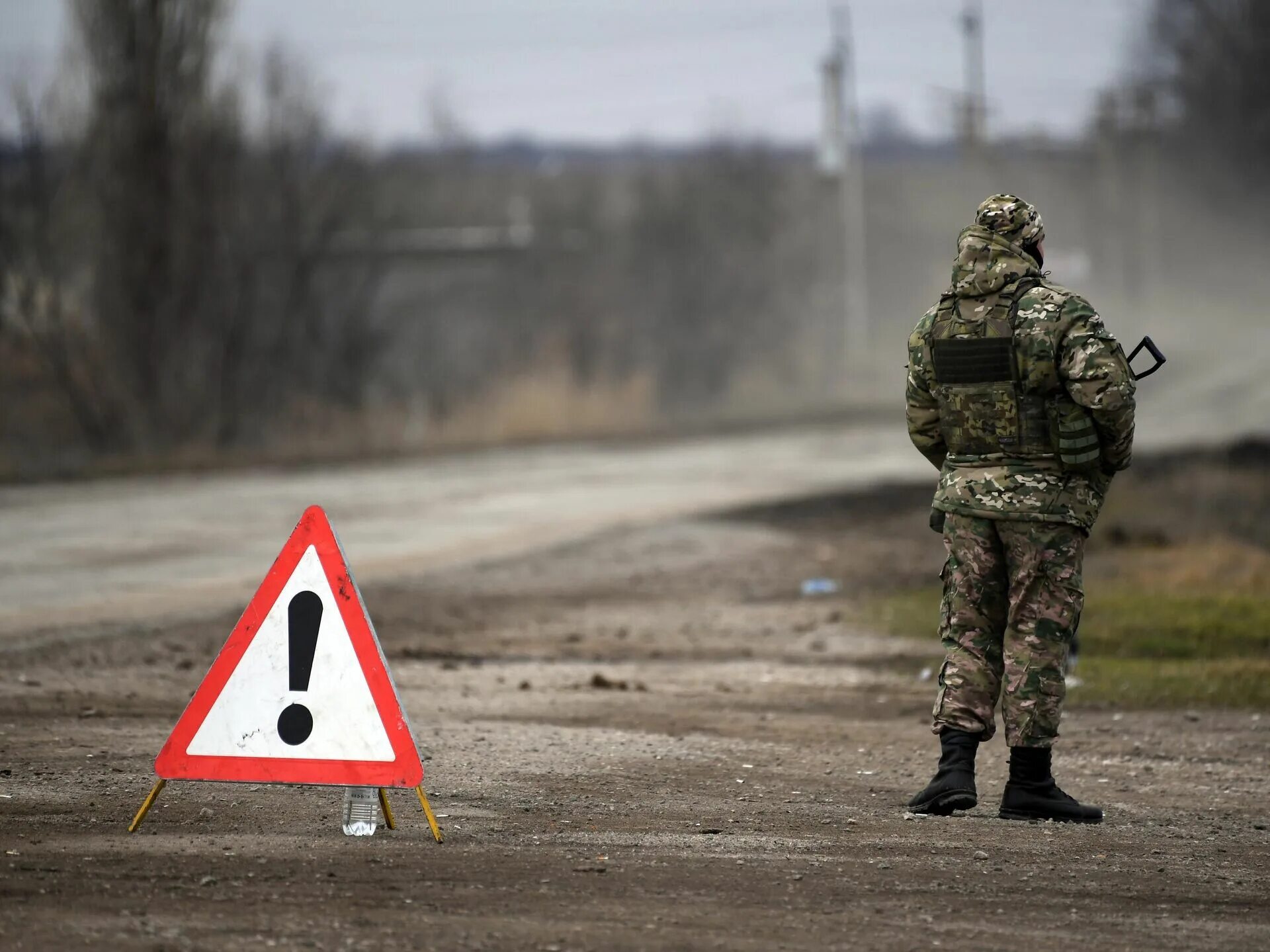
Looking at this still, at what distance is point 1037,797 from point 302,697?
259 cm

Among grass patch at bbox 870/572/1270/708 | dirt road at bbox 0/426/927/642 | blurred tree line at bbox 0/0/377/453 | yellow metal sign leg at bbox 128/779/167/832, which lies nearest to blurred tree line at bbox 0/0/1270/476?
blurred tree line at bbox 0/0/377/453

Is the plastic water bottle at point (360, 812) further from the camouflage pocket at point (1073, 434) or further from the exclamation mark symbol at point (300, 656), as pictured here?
the camouflage pocket at point (1073, 434)

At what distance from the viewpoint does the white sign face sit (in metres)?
5.12

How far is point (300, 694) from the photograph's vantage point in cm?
518

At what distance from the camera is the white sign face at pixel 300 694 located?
5117 mm

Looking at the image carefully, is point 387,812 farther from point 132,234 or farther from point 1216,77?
point 1216,77

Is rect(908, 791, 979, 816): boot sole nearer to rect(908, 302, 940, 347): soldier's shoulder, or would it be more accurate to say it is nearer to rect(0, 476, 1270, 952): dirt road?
rect(0, 476, 1270, 952): dirt road

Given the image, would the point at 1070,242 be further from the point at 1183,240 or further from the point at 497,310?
the point at 497,310

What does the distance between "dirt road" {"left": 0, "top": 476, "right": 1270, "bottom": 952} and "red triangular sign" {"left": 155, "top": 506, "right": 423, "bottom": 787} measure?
0.26m

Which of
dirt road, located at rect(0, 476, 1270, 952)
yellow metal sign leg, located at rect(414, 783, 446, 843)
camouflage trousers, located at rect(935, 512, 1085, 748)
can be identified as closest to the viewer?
dirt road, located at rect(0, 476, 1270, 952)

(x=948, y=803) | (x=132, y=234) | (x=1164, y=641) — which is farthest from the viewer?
(x=132, y=234)

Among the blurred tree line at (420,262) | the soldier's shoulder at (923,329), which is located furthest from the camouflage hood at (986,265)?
the blurred tree line at (420,262)

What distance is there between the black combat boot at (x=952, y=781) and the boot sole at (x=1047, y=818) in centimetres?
12

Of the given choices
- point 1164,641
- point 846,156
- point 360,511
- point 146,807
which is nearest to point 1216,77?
A: point 846,156
